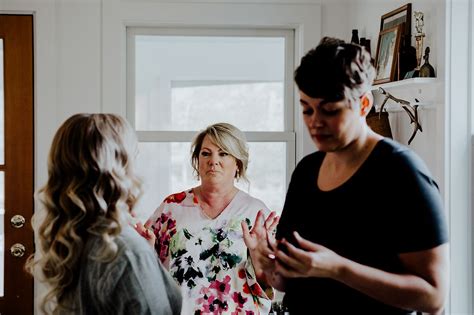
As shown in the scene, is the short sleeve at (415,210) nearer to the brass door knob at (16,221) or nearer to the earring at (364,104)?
the earring at (364,104)

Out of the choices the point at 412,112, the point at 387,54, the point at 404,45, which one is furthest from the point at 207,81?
the point at 412,112

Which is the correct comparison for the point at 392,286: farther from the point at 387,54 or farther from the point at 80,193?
the point at 387,54

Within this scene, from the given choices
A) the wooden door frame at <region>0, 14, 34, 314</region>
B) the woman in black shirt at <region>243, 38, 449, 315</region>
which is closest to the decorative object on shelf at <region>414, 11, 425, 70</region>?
the woman in black shirt at <region>243, 38, 449, 315</region>

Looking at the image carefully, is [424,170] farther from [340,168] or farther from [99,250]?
[99,250]

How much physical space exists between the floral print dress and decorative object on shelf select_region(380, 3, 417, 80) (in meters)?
0.83

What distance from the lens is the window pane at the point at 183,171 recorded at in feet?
11.5

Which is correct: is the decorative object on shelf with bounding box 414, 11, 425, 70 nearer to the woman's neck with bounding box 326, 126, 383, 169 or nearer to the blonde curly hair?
the woman's neck with bounding box 326, 126, 383, 169

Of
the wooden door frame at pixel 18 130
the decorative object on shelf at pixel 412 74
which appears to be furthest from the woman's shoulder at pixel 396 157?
the wooden door frame at pixel 18 130

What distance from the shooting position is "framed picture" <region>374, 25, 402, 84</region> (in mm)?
2727

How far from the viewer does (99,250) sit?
142 centimetres

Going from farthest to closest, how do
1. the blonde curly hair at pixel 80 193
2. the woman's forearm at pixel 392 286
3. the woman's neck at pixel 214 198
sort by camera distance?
the woman's neck at pixel 214 198 < the blonde curly hair at pixel 80 193 < the woman's forearm at pixel 392 286

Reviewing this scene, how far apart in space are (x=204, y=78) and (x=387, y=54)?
1.06m

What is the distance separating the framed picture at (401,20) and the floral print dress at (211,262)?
3.06 ft

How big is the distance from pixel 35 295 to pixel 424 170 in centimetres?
244
